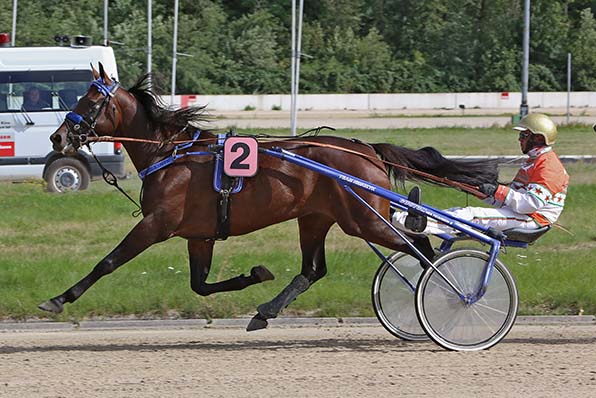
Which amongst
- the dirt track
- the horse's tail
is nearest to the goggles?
the horse's tail

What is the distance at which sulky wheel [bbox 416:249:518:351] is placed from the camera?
7062 millimetres

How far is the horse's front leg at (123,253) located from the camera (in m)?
7.00

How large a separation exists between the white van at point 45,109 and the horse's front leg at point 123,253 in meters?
9.52

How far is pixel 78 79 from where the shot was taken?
16469 millimetres

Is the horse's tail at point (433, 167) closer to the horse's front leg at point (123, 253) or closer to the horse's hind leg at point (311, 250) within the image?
the horse's hind leg at point (311, 250)

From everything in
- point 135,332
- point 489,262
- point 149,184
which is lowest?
point 135,332

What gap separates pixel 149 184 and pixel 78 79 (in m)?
9.67

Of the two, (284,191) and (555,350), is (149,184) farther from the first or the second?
(555,350)

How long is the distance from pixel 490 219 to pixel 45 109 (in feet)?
35.7

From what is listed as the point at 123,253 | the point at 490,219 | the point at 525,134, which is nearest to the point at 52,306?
the point at 123,253

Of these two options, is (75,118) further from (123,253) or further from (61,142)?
(123,253)

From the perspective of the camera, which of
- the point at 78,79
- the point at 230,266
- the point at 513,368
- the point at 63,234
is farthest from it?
the point at 78,79

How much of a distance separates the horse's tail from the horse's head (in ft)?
6.10

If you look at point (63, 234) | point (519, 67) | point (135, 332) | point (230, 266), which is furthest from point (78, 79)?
point (519, 67)
